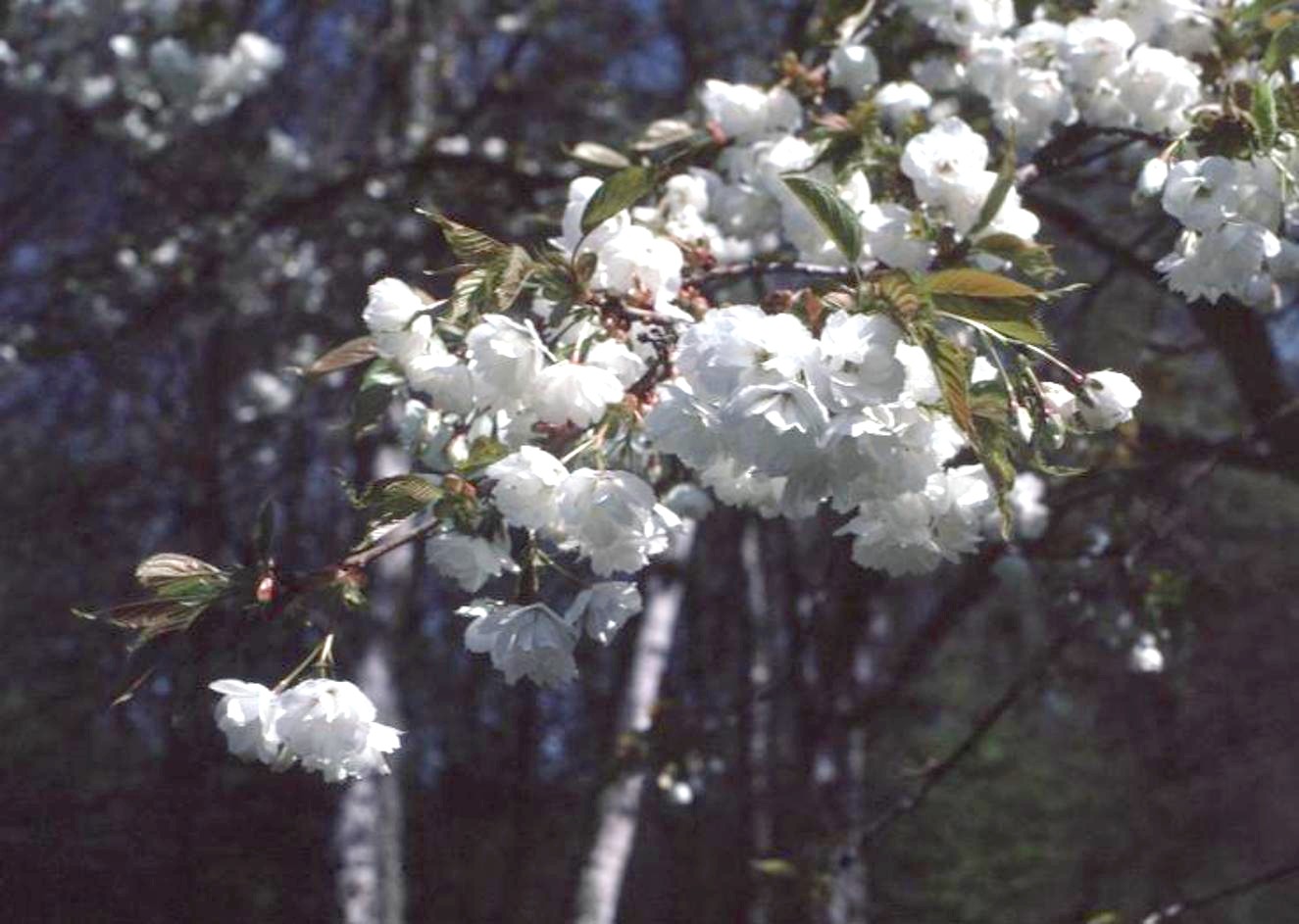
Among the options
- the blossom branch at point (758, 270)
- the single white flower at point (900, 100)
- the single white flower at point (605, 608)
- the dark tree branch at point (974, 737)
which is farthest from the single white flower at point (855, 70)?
the dark tree branch at point (974, 737)

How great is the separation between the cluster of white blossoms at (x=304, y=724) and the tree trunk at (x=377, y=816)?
2.10 metres

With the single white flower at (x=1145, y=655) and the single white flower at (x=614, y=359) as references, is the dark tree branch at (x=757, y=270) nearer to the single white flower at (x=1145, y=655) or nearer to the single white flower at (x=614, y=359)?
the single white flower at (x=614, y=359)

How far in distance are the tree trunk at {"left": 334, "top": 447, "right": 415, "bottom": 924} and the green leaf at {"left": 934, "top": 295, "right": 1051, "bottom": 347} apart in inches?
96.9

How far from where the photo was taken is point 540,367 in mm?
1302

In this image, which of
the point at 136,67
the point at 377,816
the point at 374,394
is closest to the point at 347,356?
the point at 374,394

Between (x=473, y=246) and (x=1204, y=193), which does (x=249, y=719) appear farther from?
(x=1204, y=193)

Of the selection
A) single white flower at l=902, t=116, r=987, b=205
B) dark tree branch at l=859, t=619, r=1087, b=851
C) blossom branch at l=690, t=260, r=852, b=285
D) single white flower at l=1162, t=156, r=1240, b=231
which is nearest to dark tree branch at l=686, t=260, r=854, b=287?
blossom branch at l=690, t=260, r=852, b=285

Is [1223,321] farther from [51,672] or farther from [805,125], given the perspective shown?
[51,672]

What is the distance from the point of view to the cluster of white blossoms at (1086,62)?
1.83 m

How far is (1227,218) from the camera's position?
1.48m

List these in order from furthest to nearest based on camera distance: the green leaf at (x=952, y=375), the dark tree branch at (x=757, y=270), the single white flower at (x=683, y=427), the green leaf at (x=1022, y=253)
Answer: the dark tree branch at (x=757, y=270) < the green leaf at (x=1022, y=253) < the single white flower at (x=683, y=427) < the green leaf at (x=952, y=375)

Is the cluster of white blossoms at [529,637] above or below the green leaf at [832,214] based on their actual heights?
below

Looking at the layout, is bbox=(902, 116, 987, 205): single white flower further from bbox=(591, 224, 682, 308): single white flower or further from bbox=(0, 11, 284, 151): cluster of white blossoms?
bbox=(0, 11, 284, 151): cluster of white blossoms

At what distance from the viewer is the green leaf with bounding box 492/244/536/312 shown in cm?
126
